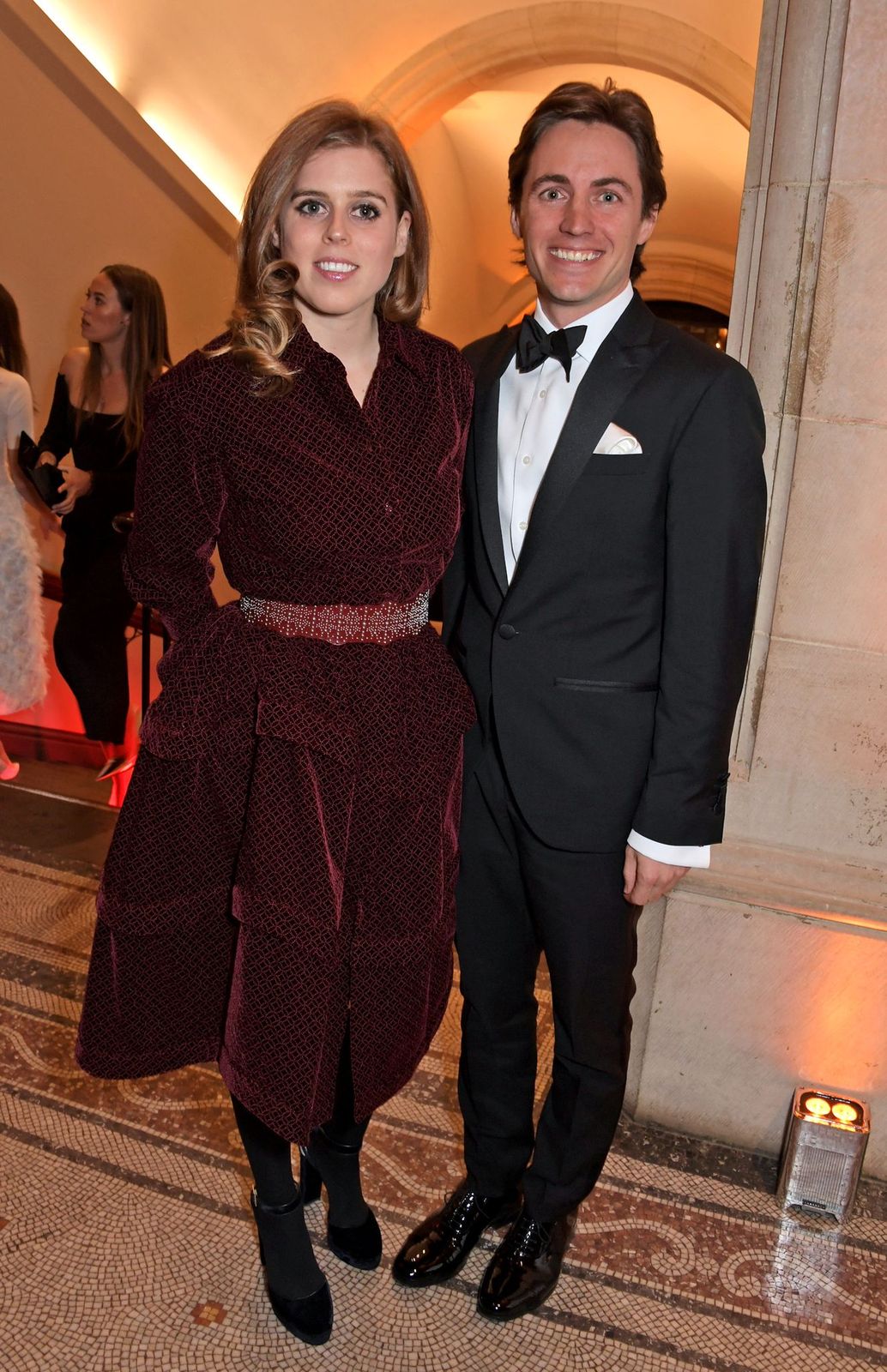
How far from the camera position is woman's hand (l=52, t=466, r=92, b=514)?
409 cm

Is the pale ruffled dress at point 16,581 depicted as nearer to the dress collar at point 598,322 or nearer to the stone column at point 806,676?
the stone column at point 806,676

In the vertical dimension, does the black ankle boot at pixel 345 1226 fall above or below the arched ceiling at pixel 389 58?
below

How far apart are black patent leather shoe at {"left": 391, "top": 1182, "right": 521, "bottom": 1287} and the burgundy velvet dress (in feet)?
1.60

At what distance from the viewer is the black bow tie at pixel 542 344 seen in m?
1.76

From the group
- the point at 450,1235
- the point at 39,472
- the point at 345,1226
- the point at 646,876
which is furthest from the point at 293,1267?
the point at 39,472

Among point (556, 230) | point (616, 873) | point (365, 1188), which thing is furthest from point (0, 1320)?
point (556, 230)

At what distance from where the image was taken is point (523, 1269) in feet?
6.76

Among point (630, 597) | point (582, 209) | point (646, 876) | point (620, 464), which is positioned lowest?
point (646, 876)

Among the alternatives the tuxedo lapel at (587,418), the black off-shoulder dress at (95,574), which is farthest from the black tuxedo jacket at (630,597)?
the black off-shoulder dress at (95,574)

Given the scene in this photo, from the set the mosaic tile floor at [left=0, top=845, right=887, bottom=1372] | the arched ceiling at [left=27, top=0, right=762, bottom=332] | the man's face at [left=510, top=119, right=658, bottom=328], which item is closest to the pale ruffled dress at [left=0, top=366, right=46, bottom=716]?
the mosaic tile floor at [left=0, top=845, right=887, bottom=1372]

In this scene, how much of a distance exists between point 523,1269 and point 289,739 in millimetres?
1126

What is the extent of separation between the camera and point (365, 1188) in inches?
92.9

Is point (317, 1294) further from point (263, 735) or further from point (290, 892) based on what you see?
point (263, 735)

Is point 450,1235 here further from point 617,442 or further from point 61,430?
point 61,430
